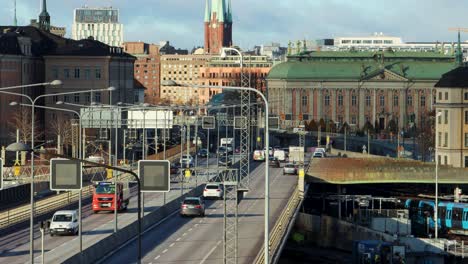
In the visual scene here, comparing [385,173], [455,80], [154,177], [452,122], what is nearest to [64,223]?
[154,177]

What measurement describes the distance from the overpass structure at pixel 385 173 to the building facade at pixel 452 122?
40.4ft

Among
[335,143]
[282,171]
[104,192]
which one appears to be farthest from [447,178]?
[335,143]

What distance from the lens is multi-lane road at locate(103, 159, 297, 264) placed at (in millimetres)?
60750

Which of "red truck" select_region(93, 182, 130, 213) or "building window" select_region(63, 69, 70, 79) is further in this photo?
"building window" select_region(63, 69, 70, 79)

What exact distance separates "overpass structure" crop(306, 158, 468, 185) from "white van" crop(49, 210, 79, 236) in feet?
149

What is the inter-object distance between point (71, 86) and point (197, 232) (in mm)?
80650

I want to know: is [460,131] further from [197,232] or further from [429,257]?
[197,232]

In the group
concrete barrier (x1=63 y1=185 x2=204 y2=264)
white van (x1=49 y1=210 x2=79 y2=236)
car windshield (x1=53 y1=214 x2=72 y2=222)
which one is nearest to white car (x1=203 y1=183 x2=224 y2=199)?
concrete barrier (x1=63 y1=185 x2=204 y2=264)

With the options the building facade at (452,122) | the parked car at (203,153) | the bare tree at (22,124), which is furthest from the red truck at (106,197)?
the parked car at (203,153)

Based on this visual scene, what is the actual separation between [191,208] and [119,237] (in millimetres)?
16726

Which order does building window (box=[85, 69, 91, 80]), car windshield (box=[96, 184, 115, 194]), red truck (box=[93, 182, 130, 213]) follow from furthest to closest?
building window (box=[85, 69, 91, 80]) → red truck (box=[93, 182, 130, 213]) → car windshield (box=[96, 184, 115, 194])

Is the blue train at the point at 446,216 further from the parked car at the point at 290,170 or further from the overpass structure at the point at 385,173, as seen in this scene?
the parked car at the point at 290,170

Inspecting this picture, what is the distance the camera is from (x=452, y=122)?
428 ft

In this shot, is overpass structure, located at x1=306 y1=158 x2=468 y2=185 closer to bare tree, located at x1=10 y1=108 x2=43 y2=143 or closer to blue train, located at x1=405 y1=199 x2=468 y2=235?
blue train, located at x1=405 y1=199 x2=468 y2=235
